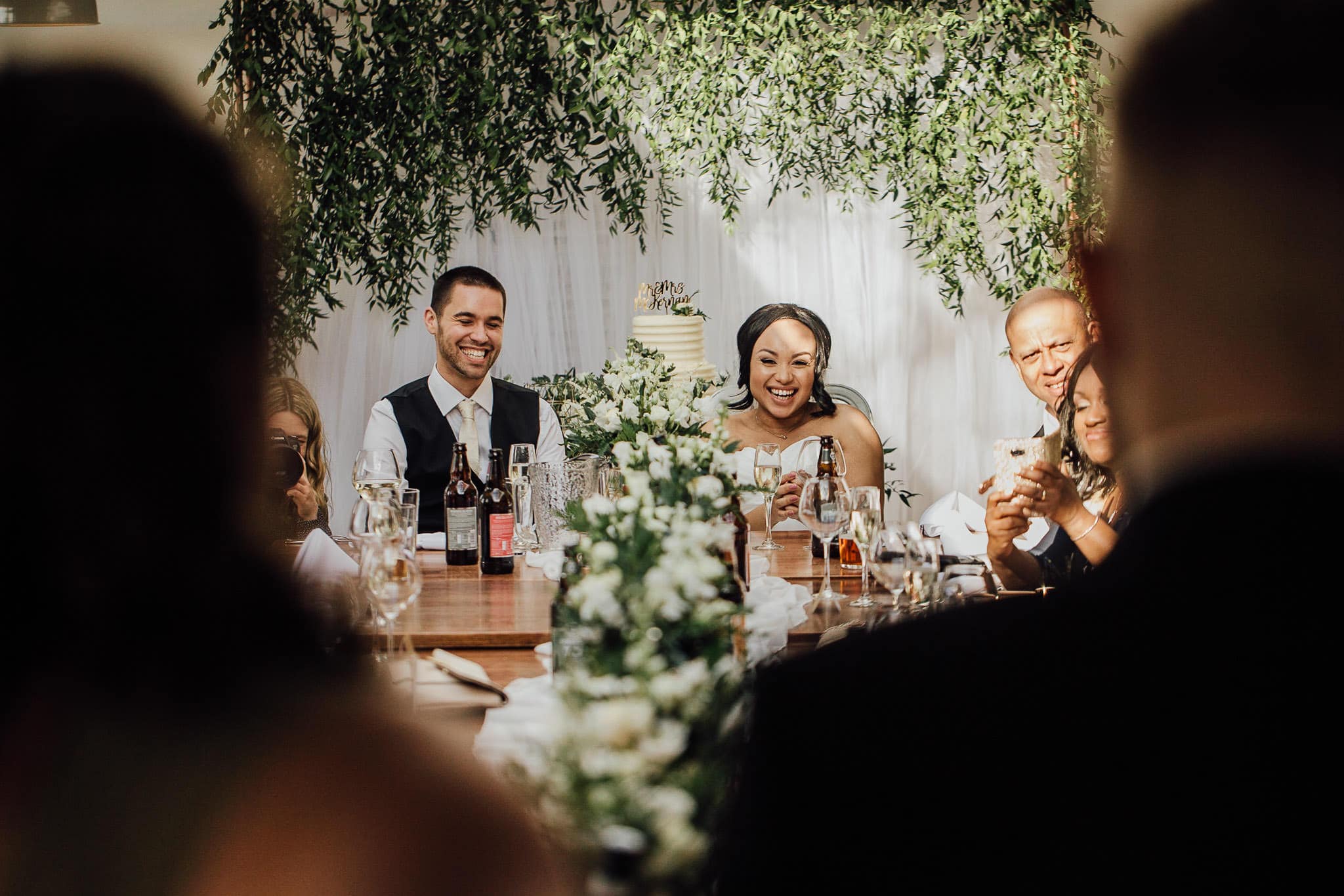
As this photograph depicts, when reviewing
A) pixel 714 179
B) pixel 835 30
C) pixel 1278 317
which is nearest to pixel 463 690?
pixel 1278 317

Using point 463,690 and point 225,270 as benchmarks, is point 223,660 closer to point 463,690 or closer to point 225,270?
point 225,270

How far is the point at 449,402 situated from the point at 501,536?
160cm

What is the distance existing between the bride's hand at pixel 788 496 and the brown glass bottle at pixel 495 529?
2.92ft

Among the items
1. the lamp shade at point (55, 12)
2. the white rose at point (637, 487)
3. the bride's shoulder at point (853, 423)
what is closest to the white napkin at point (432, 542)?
the bride's shoulder at point (853, 423)

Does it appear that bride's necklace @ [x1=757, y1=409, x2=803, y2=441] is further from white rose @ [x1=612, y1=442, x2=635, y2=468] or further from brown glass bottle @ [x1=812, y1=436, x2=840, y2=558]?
white rose @ [x1=612, y1=442, x2=635, y2=468]

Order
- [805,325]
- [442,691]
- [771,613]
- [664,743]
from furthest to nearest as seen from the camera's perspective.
A: 1. [805,325]
2. [771,613]
3. [442,691]
4. [664,743]

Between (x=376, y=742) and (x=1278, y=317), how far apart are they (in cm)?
51

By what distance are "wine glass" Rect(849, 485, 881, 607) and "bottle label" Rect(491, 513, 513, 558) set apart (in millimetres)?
873

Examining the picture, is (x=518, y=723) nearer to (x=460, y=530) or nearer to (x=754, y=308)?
(x=460, y=530)

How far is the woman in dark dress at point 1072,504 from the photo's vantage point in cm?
241

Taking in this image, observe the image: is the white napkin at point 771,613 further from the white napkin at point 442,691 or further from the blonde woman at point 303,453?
the blonde woman at point 303,453

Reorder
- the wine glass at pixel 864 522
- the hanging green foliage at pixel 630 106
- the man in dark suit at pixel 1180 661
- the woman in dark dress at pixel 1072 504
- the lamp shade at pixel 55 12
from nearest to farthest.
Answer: the man in dark suit at pixel 1180 661
the wine glass at pixel 864 522
the woman in dark dress at pixel 1072 504
the hanging green foliage at pixel 630 106
the lamp shade at pixel 55 12

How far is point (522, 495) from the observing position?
10.4 feet

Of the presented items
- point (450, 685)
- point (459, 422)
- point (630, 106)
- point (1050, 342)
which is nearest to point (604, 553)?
point (450, 685)
